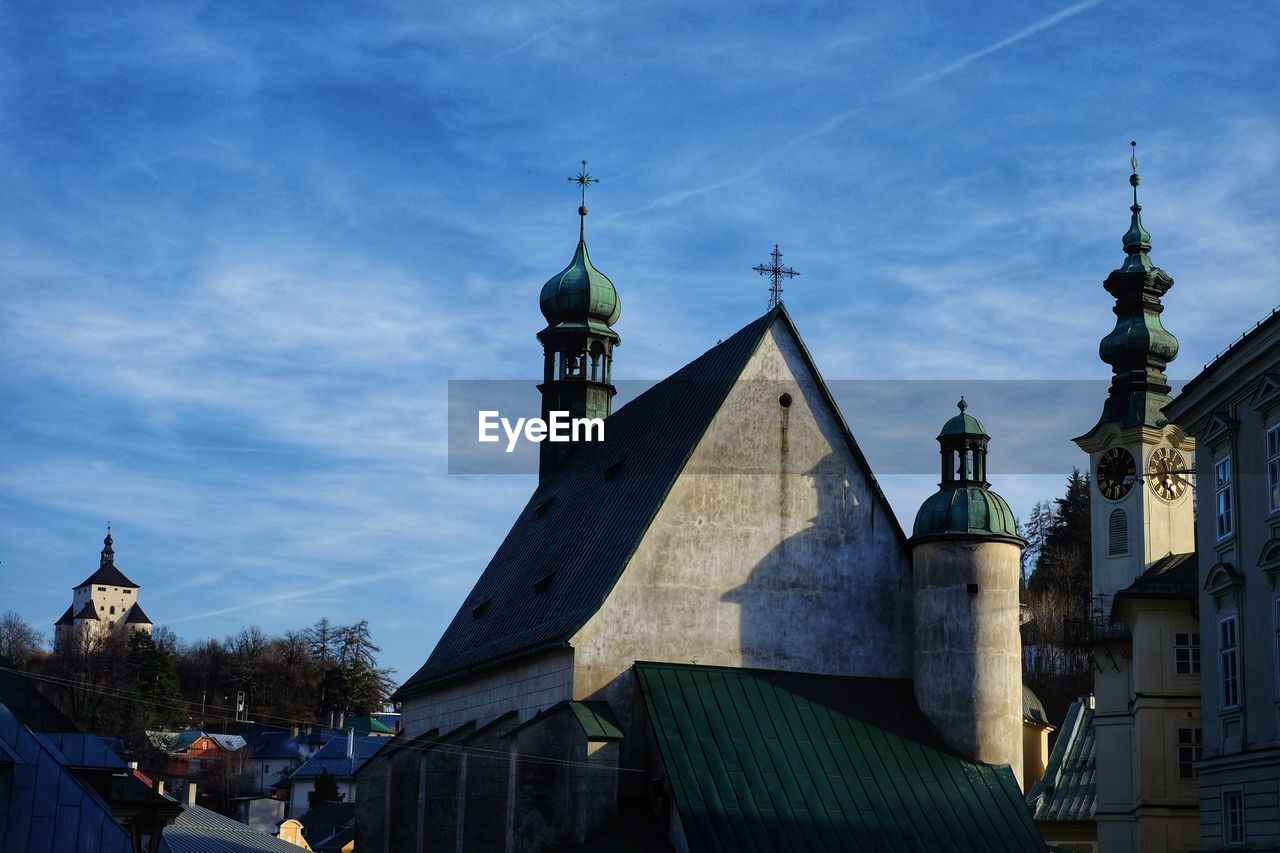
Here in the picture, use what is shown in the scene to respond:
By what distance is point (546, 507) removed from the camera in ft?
141

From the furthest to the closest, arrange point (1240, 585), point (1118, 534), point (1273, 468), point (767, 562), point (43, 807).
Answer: point (1118, 534)
point (767, 562)
point (1240, 585)
point (1273, 468)
point (43, 807)

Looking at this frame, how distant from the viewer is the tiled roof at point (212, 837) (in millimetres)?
54438

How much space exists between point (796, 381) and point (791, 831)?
9.39 m

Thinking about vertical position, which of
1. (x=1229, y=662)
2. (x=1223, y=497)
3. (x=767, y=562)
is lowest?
(x=1229, y=662)

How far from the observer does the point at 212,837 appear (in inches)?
2264

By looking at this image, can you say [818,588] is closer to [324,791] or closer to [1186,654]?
[1186,654]

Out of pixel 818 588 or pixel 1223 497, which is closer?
pixel 1223 497

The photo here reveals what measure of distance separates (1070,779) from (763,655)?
2404cm

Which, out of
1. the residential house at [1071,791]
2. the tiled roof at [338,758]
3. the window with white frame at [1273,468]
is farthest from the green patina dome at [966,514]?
the tiled roof at [338,758]

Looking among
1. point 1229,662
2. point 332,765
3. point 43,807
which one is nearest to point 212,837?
point 43,807

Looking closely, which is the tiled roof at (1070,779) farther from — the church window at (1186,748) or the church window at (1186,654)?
the church window at (1186,654)

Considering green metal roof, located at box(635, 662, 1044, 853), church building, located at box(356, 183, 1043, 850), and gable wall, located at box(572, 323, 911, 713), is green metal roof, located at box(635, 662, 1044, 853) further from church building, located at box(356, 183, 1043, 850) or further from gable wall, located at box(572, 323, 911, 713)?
gable wall, located at box(572, 323, 911, 713)

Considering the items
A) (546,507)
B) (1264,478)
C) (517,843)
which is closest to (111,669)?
(546,507)

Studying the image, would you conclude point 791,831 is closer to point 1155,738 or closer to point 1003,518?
point 1003,518
